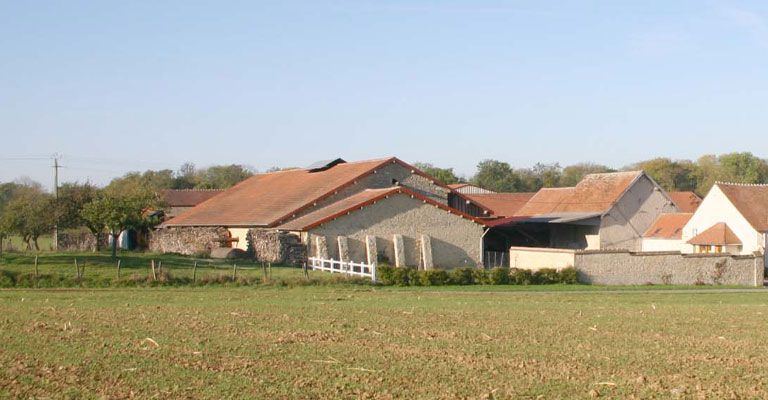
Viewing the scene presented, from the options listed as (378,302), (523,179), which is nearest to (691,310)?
(378,302)

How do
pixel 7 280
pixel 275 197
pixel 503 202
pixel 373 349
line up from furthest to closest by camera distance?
pixel 503 202, pixel 275 197, pixel 7 280, pixel 373 349

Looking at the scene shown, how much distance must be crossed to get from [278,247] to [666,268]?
21347 mm

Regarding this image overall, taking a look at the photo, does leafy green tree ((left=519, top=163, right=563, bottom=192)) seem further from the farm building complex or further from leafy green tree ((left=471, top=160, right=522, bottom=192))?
the farm building complex

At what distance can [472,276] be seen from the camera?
153ft

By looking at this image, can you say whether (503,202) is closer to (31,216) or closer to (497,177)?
(31,216)

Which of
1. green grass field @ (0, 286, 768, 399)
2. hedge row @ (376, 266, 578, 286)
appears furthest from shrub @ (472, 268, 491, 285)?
green grass field @ (0, 286, 768, 399)

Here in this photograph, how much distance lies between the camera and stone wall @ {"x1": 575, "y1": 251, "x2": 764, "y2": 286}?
48.9 m

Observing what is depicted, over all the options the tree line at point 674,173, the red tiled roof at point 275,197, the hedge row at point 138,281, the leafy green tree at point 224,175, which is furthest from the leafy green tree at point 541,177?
the hedge row at point 138,281

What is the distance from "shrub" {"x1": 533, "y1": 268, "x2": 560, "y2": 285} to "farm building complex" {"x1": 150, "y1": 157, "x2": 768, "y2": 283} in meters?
1.32

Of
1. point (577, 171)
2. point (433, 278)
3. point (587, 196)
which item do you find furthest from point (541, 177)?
point (433, 278)

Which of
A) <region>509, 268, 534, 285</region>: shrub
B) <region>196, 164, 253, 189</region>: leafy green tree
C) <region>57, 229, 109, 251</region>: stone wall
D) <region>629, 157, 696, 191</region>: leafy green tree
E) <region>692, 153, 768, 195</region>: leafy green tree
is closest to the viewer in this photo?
<region>509, 268, 534, 285</region>: shrub

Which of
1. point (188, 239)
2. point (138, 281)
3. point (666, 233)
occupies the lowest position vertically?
point (138, 281)

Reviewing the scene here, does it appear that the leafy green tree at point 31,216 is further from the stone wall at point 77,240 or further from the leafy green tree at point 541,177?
the leafy green tree at point 541,177

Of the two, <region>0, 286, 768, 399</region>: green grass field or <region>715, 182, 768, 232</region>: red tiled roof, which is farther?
<region>715, 182, 768, 232</region>: red tiled roof
